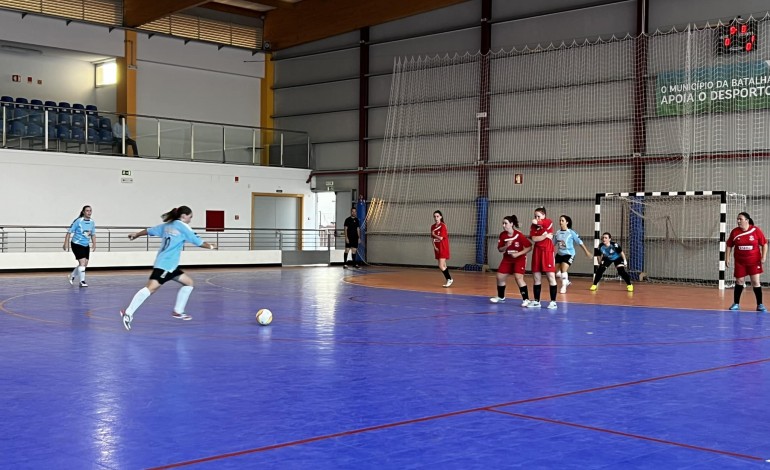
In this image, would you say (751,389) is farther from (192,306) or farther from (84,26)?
(84,26)

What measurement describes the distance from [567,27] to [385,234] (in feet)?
40.1

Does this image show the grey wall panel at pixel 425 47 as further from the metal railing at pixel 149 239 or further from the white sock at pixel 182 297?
the white sock at pixel 182 297

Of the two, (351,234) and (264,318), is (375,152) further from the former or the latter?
(264,318)

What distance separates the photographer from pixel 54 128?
31.0 metres

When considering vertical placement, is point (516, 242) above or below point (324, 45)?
below

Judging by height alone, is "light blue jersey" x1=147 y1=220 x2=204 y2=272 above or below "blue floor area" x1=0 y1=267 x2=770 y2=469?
above

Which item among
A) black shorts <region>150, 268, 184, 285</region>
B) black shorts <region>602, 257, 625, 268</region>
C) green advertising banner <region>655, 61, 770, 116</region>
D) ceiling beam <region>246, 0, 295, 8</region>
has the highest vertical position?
ceiling beam <region>246, 0, 295, 8</region>

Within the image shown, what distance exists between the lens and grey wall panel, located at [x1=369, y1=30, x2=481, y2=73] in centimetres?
3391

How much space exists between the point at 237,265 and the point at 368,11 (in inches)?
467

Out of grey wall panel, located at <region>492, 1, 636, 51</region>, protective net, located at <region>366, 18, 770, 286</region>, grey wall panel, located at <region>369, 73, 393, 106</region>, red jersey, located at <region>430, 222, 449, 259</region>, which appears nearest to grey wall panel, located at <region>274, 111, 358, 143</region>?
grey wall panel, located at <region>369, 73, 393, 106</region>

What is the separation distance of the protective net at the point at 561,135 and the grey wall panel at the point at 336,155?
2.01 metres

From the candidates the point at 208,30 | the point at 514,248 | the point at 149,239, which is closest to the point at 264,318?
the point at 514,248

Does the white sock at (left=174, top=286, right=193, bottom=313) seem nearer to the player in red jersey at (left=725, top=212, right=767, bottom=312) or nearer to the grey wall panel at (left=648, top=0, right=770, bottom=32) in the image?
the player in red jersey at (left=725, top=212, right=767, bottom=312)

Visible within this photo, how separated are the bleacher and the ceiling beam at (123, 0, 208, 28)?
4.69 metres
